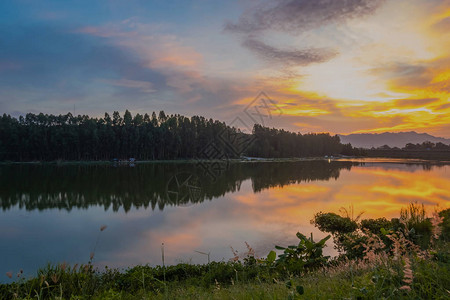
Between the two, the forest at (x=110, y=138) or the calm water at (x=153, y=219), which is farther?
the forest at (x=110, y=138)

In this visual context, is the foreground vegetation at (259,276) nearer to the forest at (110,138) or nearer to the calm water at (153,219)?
the calm water at (153,219)

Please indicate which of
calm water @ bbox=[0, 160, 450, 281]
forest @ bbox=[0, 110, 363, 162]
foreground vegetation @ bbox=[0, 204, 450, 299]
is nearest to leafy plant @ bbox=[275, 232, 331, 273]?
foreground vegetation @ bbox=[0, 204, 450, 299]

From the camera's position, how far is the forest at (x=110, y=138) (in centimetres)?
8131

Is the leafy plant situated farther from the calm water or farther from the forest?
the forest

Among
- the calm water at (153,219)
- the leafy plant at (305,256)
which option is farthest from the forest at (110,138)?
the leafy plant at (305,256)

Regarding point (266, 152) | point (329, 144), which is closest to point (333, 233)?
point (266, 152)

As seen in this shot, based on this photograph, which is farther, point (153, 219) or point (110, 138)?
point (110, 138)

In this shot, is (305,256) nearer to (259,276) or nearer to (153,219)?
(259,276)

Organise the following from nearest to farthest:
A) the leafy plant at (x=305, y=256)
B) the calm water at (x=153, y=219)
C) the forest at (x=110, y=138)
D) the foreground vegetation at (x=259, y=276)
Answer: the foreground vegetation at (x=259, y=276)
the leafy plant at (x=305, y=256)
the calm water at (x=153, y=219)
the forest at (x=110, y=138)

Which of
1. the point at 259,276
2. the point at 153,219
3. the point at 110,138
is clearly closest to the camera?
the point at 259,276

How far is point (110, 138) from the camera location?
282 ft

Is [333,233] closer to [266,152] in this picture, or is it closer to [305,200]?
[305,200]

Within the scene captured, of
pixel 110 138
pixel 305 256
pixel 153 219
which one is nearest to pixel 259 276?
pixel 305 256

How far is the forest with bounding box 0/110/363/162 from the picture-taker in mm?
81312
